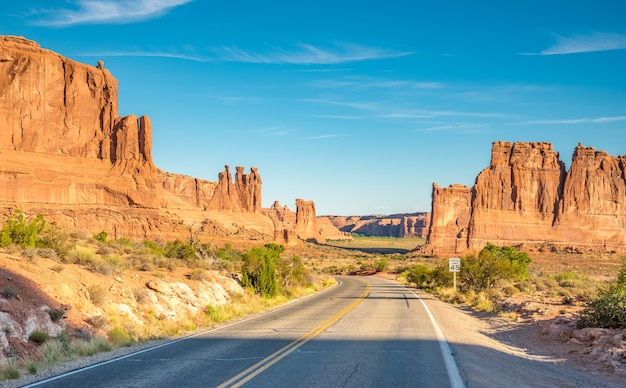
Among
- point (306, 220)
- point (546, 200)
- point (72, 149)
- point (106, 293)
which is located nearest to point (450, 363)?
point (106, 293)

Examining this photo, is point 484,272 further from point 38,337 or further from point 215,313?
point 38,337

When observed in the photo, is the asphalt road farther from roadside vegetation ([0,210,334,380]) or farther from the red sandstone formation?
the red sandstone formation

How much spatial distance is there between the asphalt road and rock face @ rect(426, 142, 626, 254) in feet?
354

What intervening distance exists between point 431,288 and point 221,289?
18853 mm

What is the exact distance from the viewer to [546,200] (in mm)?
128000

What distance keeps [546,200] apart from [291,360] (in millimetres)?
130325

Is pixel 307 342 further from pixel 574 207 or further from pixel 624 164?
pixel 624 164

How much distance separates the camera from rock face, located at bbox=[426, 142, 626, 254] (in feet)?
400

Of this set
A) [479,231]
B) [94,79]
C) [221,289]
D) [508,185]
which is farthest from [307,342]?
[508,185]

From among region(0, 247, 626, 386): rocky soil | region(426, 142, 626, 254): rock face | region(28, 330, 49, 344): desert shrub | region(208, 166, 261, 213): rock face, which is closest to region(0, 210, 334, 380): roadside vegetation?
region(28, 330, 49, 344): desert shrub

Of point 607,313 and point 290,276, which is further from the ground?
point 607,313

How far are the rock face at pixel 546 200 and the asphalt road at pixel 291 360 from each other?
108m

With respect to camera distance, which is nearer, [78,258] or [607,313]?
[607,313]

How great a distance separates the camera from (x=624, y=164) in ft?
426
